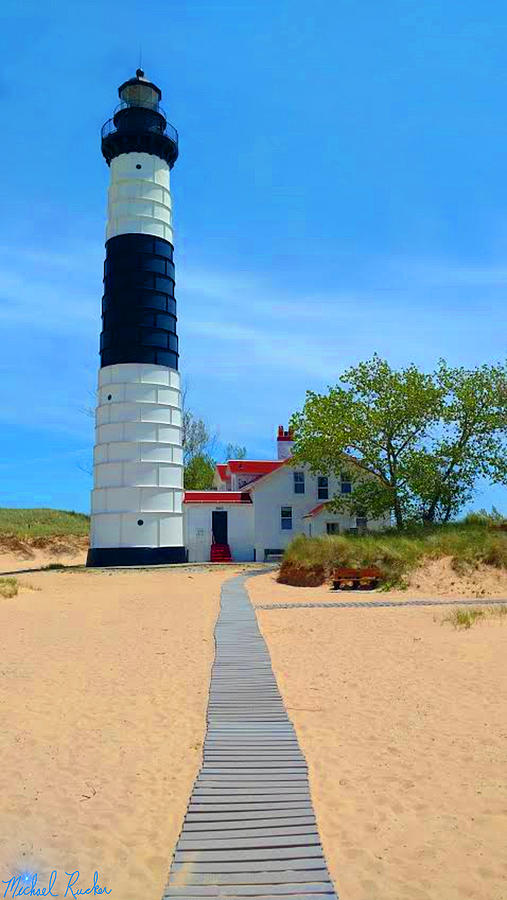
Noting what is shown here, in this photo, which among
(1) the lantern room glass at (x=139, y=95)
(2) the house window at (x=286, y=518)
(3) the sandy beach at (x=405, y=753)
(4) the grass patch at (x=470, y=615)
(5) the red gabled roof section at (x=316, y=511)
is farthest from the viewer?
(2) the house window at (x=286, y=518)

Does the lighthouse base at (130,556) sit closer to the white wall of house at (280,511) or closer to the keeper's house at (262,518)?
the keeper's house at (262,518)

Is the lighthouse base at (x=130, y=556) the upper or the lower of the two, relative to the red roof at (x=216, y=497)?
lower

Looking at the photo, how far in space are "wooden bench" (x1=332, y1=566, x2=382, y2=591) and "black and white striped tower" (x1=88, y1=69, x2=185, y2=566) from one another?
523 inches

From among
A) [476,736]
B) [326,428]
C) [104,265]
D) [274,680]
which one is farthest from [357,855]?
[104,265]

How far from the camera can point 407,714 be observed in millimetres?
8031

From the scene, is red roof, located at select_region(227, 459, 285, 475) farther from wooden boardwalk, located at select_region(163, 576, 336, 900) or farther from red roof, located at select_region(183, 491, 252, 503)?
wooden boardwalk, located at select_region(163, 576, 336, 900)

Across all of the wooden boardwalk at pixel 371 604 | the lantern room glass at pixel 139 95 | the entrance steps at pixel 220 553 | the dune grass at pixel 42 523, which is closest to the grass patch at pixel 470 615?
the wooden boardwalk at pixel 371 604

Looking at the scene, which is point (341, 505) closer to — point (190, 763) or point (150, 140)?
point (150, 140)

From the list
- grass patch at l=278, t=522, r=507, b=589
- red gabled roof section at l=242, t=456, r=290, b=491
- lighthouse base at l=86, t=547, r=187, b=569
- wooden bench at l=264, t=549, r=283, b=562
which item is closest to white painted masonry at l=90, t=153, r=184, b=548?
lighthouse base at l=86, t=547, r=187, b=569

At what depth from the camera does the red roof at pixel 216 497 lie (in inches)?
1474

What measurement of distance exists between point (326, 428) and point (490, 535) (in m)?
10.6

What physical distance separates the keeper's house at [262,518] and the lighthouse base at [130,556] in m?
4.33

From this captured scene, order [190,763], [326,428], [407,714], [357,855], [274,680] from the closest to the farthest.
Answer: [357,855] → [190,763] → [407,714] → [274,680] → [326,428]

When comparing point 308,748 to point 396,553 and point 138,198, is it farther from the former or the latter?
point 138,198
